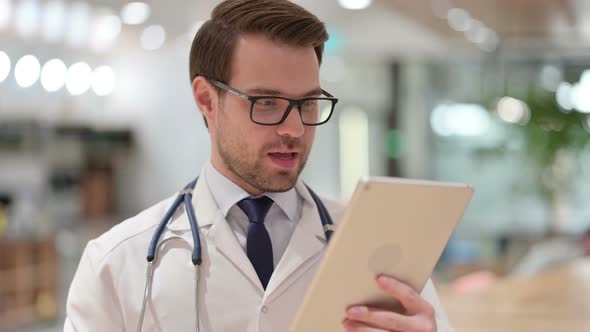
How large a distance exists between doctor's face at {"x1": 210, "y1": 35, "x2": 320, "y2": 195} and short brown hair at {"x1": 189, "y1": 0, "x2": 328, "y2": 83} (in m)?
0.02

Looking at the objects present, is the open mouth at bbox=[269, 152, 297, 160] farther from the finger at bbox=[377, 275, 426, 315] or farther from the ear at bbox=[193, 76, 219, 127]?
the finger at bbox=[377, 275, 426, 315]

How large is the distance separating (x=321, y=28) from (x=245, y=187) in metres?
0.34

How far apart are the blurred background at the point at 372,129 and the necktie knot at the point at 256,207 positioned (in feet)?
2.78

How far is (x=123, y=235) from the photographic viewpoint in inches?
58.0

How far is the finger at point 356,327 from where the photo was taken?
3.85 feet

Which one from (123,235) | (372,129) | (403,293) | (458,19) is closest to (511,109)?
(458,19)

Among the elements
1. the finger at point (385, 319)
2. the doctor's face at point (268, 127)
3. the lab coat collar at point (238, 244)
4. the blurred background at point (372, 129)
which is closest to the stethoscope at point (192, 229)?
the lab coat collar at point (238, 244)

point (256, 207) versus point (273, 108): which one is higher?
point (273, 108)

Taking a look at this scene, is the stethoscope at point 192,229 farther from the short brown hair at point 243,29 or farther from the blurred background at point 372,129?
the blurred background at point 372,129

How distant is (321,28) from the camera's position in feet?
4.79

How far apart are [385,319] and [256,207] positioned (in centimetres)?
Answer: 43

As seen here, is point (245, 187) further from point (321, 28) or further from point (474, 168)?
point (474, 168)

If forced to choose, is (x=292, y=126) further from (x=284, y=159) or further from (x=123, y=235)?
(x=123, y=235)

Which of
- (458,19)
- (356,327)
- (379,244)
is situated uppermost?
(458,19)
